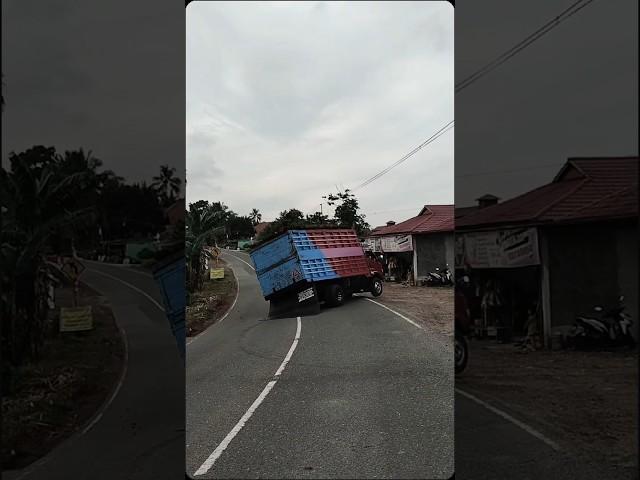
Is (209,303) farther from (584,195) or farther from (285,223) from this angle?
(584,195)

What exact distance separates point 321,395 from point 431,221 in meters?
0.52

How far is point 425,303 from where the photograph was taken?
112 centimetres

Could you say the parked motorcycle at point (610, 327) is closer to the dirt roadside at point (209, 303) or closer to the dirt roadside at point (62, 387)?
the dirt roadside at point (209, 303)

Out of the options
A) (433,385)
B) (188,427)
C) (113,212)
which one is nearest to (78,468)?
(188,427)

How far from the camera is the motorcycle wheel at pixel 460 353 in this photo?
1134 millimetres

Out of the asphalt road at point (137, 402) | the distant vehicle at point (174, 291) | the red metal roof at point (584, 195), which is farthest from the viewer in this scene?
the asphalt road at point (137, 402)

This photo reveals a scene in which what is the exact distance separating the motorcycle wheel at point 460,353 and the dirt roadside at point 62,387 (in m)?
1.08

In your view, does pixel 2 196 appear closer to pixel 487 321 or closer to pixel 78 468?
pixel 78 468

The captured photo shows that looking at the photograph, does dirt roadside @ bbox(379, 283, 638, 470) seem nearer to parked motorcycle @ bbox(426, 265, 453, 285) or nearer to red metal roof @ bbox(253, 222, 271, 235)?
parked motorcycle @ bbox(426, 265, 453, 285)

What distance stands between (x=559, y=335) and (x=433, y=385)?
33 centimetres

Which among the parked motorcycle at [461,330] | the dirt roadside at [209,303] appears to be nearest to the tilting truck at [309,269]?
the dirt roadside at [209,303]

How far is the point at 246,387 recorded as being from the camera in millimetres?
1078

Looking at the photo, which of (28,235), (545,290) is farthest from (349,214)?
(28,235)

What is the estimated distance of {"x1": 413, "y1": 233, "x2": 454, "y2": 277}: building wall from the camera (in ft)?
3.60
